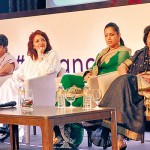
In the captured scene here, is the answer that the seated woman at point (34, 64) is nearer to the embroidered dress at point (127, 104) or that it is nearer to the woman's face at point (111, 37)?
the woman's face at point (111, 37)

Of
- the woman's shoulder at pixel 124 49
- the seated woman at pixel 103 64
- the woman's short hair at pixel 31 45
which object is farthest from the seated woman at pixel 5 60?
the woman's shoulder at pixel 124 49

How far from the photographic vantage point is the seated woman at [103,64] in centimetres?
448

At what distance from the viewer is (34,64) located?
5.66 metres

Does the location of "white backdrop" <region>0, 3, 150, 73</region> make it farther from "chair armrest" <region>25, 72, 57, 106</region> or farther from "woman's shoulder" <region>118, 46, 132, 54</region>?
"chair armrest" <region>25, 72, 57, 106</region>

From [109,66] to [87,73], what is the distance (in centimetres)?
30

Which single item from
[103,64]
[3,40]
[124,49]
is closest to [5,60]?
[3,40]

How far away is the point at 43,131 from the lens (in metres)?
2.76

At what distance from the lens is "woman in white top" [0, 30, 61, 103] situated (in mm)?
5508

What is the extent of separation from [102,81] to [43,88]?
94cm

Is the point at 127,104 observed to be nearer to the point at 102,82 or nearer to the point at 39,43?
the point at 102,82

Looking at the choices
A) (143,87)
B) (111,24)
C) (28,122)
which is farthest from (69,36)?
(28,122)

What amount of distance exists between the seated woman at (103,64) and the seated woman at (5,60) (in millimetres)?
1296

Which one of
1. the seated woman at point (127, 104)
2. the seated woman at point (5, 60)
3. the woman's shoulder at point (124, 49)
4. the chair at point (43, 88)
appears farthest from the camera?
the seated woman at point (5, 60)

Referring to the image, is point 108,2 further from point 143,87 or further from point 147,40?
point 143,87
